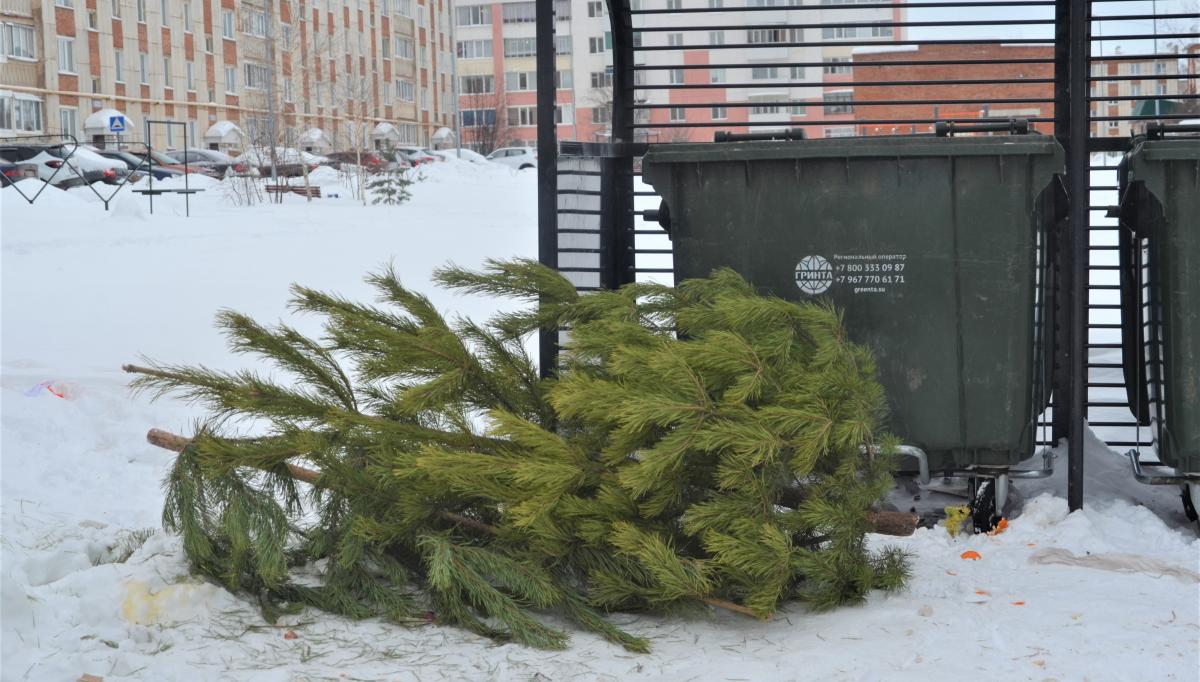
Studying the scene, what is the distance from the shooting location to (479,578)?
337cm

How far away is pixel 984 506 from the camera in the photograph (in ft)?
14.8

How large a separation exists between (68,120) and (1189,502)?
44717 millimetres

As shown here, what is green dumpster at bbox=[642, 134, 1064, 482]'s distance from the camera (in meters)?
4.43

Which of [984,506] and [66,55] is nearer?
[984,506]

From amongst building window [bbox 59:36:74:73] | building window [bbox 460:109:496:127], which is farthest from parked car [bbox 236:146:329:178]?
building window [bbox 460:109:496:127]

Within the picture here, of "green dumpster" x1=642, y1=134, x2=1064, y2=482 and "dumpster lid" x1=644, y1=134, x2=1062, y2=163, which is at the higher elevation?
"dumpster lid" x1=644, y1=134, x2=1062, y2=163

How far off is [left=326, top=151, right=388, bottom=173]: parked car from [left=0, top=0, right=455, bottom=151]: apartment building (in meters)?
0.78

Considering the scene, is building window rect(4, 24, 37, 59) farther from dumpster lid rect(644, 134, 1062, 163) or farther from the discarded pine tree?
the discarded pine tree

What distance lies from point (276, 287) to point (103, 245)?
174 inches

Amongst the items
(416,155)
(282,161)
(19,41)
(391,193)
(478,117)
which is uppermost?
(19,41)

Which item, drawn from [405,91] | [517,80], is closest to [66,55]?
[405,91]

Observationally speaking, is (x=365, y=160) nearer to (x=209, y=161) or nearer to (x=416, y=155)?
(x=209, y=161)

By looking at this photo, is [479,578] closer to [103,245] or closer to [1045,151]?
[1045,151]

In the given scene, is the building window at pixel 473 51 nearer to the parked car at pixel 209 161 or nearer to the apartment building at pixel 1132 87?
the parked car at pixel 209 161
